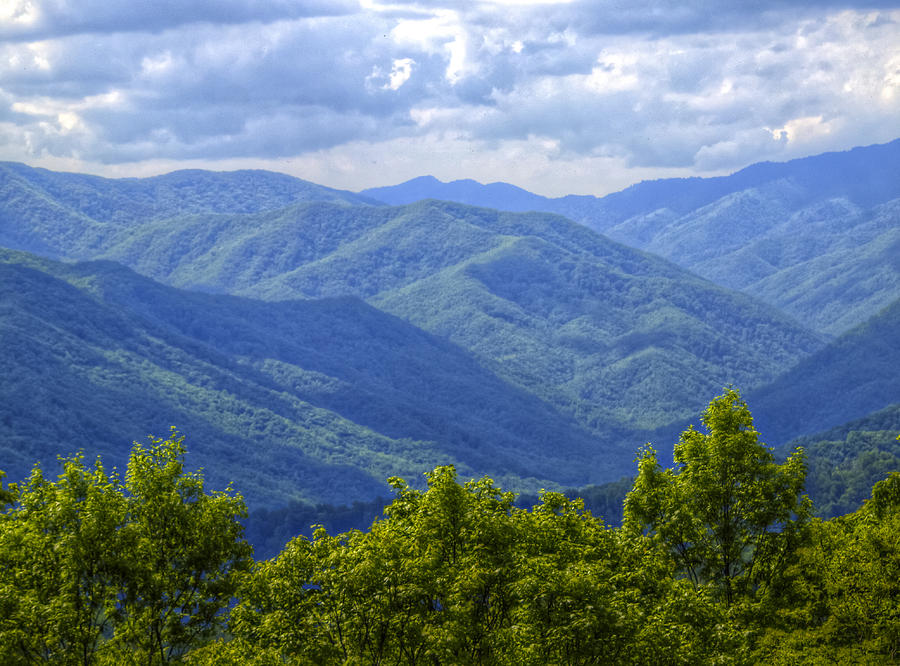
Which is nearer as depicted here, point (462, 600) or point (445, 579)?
point (445, 579)

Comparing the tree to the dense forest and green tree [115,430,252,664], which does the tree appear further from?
green tree [115,430,252,664]

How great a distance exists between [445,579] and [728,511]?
23918 millimetres

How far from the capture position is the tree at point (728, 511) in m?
58.8

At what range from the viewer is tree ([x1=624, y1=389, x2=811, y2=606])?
58844 mm

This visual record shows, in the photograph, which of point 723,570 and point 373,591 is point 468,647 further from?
point 723,570

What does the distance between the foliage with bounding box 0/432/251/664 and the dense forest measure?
10 cm

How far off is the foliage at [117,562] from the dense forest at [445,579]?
3.7 inches

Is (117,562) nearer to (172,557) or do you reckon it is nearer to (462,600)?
(172,557)

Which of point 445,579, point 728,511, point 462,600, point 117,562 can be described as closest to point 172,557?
point 117,562

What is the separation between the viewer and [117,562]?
147ft

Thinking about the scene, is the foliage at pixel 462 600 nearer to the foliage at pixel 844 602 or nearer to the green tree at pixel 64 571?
the green tree at pixel 64 571

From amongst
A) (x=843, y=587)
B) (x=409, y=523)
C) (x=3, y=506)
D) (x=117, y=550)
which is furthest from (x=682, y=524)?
(x=3, y=506)

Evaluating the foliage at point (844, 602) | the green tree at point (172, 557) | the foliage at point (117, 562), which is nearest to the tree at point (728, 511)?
the foliage at point (844, 602)

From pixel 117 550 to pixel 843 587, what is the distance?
122ft
